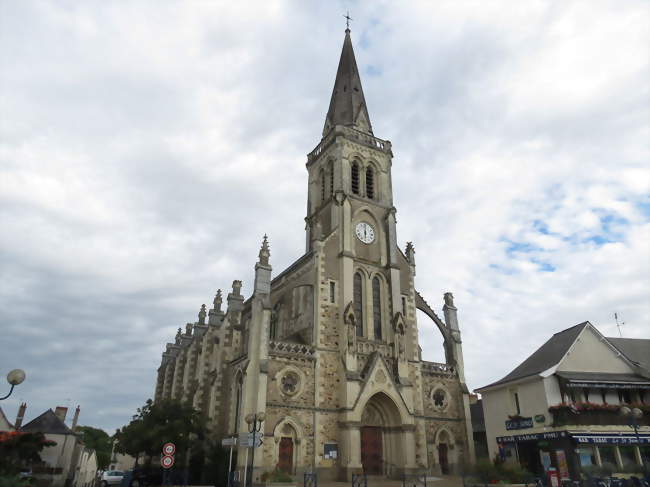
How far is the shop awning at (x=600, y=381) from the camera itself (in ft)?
79.5

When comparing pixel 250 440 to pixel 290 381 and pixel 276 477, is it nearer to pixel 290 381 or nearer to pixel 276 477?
pixel 276 477

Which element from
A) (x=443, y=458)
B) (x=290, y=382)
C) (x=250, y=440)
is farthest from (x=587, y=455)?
(x=250, y=440)

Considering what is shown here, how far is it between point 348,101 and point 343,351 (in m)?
20.7

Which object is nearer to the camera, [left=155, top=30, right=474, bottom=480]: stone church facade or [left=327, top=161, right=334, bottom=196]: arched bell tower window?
[left=155, top=30, right=474, bottom=480]: stone church facade

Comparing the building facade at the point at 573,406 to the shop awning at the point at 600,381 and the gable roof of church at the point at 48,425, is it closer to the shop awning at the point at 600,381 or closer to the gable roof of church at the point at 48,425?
the shop awning at the point at 600,381

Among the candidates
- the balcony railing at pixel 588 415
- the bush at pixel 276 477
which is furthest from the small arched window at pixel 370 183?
the bush at pixel 276 477

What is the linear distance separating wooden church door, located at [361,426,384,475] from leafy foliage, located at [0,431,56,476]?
1799 cm

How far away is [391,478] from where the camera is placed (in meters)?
26.6

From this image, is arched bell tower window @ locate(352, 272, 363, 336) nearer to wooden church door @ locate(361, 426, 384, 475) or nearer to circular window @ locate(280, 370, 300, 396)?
circular window @ locate(280, 370, 300, 396)

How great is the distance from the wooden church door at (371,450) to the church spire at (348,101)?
859 inches

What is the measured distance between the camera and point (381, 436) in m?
28.5

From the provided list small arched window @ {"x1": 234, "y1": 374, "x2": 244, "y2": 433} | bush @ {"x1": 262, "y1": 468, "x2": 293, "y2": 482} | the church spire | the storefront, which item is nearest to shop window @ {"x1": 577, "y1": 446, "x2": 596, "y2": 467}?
the storefront

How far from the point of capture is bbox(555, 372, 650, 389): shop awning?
2422cm

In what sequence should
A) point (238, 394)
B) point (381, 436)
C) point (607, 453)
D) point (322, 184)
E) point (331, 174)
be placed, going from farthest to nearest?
point (322, 184) → point (331, 174) → point (381, 436) → point (238, 394) → point (607, 453)
